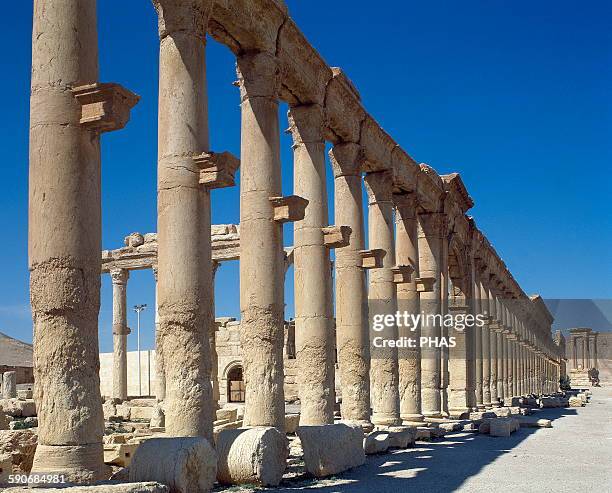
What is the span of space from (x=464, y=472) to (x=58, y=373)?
24.6ft

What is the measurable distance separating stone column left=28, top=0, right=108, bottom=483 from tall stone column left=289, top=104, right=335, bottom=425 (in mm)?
7293

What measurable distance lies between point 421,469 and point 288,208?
16.6 ft

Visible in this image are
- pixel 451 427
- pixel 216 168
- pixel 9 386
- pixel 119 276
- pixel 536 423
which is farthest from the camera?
pixel 9 386

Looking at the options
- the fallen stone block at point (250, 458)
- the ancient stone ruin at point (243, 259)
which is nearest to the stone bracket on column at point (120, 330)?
the ancient stone ruin at point (243, 259)

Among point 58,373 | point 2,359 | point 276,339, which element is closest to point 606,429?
point 276,339

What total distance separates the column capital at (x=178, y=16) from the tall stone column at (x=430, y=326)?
551 inches

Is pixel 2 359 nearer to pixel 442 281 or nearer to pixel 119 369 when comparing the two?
pixel 119 369

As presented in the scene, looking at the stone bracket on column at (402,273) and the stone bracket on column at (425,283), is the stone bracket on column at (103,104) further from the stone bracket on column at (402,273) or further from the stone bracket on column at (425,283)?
the stone bracket on column at (425,283)

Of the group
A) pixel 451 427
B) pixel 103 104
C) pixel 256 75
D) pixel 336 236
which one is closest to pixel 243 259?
pixel 336 236

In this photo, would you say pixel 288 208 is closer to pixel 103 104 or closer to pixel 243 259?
pixel 243 259

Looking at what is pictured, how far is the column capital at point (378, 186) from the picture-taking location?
21.5 metres

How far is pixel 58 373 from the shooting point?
8.75 metres

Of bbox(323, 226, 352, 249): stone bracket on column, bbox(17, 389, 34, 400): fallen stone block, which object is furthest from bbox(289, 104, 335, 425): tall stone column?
bbox(17, 389, 34, 400): fallen stone block

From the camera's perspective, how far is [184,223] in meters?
11.5
